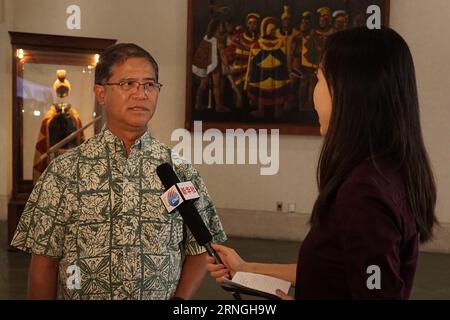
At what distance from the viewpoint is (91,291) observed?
1862 mm

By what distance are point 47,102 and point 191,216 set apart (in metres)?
5.63

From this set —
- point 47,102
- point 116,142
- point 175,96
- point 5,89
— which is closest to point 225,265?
point 116,142

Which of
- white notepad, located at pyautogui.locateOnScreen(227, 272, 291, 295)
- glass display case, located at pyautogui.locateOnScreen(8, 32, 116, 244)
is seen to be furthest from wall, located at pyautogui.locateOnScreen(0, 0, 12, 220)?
white notepad, located at pyautogui.locateOnScreen(227, 272, 291, 295)

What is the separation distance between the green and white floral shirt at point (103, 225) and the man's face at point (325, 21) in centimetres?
584

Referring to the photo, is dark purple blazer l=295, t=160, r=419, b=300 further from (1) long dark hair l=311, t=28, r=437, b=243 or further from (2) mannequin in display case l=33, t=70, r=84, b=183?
(2) mannequin in display case l=33, t=70, r=84, b=183

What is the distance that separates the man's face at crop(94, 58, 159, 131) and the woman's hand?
19.8 inches

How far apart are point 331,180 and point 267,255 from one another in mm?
5626

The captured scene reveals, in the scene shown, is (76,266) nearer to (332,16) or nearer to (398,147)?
(398,147)

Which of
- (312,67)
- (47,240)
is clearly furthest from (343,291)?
(312,67)

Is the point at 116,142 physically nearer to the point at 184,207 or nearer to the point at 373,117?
the point at 184,207

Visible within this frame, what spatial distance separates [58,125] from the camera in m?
6.84

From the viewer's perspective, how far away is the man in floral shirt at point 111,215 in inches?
73.4

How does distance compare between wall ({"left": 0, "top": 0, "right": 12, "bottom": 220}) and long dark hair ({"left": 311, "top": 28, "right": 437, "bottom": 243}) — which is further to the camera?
wall ({"left": 0, "top": 0, "right": 12, "bottom": 220})

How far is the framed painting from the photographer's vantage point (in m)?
7.41
